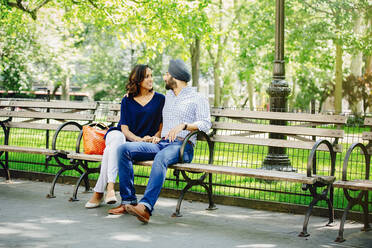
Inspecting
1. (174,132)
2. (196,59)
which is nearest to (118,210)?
(174,132)

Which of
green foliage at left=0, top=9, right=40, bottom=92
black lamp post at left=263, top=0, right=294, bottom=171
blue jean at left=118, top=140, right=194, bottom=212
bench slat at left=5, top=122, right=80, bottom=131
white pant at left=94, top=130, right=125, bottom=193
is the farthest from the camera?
green foliage at left=0, top=9, right=40, bottom=92

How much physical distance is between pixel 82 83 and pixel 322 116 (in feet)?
148

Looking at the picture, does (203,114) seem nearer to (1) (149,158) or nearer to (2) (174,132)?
(2) (174,132)

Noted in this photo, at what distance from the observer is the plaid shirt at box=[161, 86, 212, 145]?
20.9 ft

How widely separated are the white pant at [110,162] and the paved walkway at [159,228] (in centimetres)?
33

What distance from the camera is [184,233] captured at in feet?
17.6

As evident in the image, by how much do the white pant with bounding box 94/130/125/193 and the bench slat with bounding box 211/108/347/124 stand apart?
1269 mm

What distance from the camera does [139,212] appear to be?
217 inches

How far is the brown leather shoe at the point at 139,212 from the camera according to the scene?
217 inches

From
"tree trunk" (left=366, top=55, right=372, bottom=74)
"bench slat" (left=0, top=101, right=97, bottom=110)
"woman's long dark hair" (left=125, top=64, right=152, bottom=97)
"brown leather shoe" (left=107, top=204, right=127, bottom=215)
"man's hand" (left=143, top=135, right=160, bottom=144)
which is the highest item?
"tree trunk" (left=366, top=55, right=372, bottom=74)

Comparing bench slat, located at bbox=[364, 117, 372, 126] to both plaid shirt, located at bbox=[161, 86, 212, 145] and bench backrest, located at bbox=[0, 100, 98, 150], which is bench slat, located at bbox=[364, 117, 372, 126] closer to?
plaid shirt, located at bbox=[161, 86, 212, 145]

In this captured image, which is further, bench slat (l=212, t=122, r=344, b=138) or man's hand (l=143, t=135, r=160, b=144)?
man's hand (l=143, t=135, r=160, b=144)

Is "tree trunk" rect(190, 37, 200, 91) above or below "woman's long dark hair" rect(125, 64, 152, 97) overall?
above

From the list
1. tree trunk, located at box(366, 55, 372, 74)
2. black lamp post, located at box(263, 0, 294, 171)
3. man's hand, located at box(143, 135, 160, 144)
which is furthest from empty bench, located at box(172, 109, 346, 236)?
tree trunk, located at box(366, 55, 372, 74)
